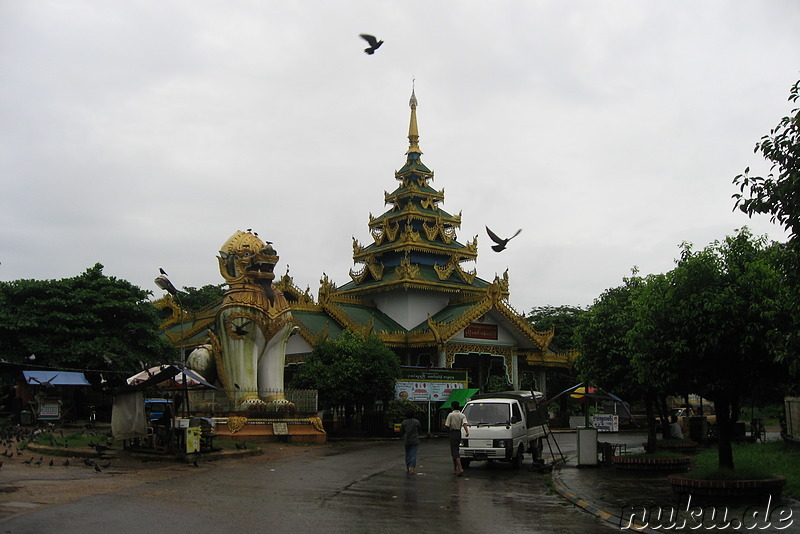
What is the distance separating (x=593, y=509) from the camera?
483 inches

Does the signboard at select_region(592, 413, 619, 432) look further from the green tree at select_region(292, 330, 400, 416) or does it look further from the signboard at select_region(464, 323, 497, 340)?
the green tree at select_region(292, 330, 400, 416)

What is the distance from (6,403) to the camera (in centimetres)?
3856

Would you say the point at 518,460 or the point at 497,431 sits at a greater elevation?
the point at 497,431

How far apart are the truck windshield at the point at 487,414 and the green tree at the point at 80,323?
20.2 metres

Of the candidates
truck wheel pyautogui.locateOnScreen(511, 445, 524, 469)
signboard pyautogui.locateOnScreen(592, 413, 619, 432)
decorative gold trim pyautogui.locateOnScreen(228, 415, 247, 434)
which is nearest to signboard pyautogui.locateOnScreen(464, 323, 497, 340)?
signboard pyautogui.locateOnScreen(592, 413, 619, 432)

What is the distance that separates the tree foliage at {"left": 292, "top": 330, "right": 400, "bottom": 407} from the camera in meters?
31.4

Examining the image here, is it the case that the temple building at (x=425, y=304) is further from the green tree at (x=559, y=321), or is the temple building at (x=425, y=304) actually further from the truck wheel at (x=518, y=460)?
the truck wheel at (x=518, y=460)

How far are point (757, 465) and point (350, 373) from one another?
16.9m

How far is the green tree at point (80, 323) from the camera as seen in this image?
34969 mm

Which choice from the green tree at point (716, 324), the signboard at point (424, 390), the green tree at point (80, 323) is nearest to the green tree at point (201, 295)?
the green tree at point (80, 323)

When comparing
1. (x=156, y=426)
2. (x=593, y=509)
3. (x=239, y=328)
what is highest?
(x=239, y=328)

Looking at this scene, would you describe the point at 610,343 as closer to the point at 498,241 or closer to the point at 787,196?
the point at 498,241

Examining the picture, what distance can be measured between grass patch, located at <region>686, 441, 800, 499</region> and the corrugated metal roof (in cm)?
2497

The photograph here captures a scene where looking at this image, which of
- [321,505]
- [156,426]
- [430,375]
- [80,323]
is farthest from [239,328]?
[321,505]
